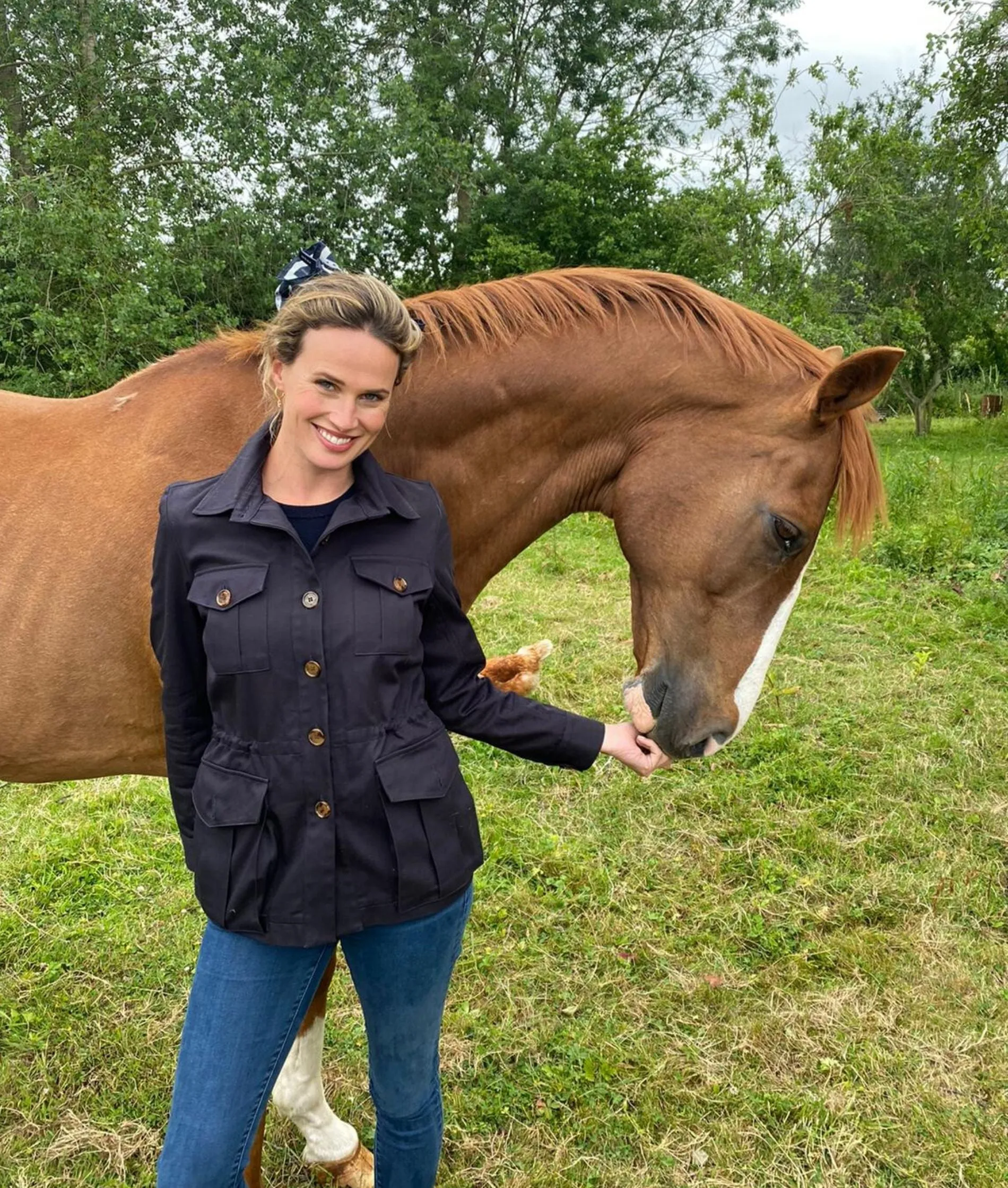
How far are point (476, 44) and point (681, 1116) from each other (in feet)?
65.7

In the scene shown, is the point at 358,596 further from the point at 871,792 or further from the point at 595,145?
the point at 595,145

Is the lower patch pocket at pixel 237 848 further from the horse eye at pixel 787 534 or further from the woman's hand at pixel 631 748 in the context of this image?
the horse eye at pixel 787 534

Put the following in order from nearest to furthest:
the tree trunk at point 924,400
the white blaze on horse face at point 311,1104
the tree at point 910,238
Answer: the white blaze on horse face at point 311,1104
the tree at point 910,238
the tree trunk at point 924,400

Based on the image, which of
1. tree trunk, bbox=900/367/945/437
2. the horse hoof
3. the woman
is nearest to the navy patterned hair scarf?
the woman

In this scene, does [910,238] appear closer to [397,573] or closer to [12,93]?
[12,93]

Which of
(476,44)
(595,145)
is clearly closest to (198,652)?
(595,145)

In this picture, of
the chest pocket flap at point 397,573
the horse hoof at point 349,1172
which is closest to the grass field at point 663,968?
the horse hoof at point 349,1172

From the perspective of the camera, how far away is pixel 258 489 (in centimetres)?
134

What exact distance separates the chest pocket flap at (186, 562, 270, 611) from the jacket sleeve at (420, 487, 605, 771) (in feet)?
1.05

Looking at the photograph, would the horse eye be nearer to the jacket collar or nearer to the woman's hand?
the woman's hand

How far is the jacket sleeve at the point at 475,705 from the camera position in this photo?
1467 millimetres

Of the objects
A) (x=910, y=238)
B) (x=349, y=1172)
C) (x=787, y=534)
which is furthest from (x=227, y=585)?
(x=910, y=238)

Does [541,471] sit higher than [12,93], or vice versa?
[12,93]

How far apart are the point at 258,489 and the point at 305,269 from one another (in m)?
0.50
